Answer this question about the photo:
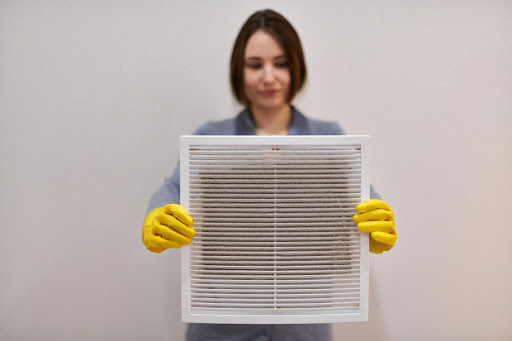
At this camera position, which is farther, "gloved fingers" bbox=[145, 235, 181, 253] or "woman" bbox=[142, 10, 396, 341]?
"woman" bbox=[142, 10, 396, 341]

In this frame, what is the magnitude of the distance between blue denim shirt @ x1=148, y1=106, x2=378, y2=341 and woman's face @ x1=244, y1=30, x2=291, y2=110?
6 centimetres

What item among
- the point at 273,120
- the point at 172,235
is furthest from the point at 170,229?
the point at 273,120

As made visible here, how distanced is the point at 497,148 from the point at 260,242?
887 millimetres

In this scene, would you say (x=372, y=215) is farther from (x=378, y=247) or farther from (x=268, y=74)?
(x=268, y=74)

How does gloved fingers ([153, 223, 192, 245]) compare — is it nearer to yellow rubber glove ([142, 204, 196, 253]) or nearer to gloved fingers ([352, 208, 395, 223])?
yellow rubber glove ([142, 204, 196, 253])

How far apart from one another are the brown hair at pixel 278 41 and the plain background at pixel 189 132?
0.03 m

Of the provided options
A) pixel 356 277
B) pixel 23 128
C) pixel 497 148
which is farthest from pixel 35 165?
pixel 497 148

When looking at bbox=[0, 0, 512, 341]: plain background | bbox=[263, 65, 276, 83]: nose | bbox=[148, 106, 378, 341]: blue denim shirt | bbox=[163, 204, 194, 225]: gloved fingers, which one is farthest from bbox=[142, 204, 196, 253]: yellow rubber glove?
bbox=[263, 65, 276, 83]: nose

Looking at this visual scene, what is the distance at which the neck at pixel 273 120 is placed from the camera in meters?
1.07

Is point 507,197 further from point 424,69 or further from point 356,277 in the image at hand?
point 356,277

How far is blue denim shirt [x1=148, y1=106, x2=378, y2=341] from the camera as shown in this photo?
0.96m

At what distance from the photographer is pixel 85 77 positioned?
3.52 ft

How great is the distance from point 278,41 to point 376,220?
24.4 inches

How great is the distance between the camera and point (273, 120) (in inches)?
42.1
